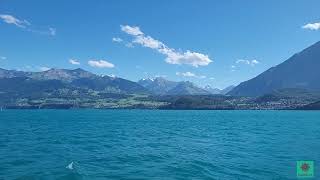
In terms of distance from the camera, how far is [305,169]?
5122cm

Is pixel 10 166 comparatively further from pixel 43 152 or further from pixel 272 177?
pixel 272 177

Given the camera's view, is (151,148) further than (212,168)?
Yes

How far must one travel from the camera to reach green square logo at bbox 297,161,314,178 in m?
45.6

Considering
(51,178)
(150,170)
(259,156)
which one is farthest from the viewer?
(259,156)

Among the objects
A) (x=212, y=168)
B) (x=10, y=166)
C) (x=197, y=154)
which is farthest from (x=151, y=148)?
(x=10, y=166)

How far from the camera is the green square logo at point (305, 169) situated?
150 ft

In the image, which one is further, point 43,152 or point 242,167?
point 43,152

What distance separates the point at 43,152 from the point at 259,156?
3533 centimetres

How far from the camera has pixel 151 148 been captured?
76.0m

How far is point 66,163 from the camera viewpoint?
55219mm

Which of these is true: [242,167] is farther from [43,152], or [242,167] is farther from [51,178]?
[43,152]

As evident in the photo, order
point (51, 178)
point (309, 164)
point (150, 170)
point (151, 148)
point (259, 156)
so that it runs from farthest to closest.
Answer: point (151, 148), point (259, 156), point (309, 164), point (150, 170), point (51, 178)

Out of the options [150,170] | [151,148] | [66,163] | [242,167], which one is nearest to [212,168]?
Result: [242,167]

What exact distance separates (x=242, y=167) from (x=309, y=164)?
891cm
